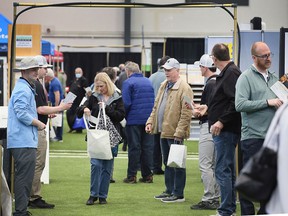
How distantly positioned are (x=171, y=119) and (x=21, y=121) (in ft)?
7.78

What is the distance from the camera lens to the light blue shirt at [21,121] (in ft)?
27.0

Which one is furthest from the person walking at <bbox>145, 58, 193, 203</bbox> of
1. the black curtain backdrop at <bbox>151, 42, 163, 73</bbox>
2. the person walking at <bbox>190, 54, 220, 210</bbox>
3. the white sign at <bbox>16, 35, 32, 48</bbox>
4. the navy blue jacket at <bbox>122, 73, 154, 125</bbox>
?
the black curtain backdrop at <bbox>151, 42, 163, 73</bbox>

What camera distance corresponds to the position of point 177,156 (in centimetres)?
966

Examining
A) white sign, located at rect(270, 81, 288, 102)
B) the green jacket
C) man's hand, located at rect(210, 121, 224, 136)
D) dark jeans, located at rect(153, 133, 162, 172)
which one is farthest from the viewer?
dark jeans, located at rect(153, 133, 162, 172)

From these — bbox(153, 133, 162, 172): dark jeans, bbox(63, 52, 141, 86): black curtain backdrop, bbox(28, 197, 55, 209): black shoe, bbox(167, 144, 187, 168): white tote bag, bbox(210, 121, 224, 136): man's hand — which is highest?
bbox(63, 52, 141, 86): black curtain backdrop

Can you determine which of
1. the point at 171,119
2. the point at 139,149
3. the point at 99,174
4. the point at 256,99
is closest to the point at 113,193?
the point at 139,149

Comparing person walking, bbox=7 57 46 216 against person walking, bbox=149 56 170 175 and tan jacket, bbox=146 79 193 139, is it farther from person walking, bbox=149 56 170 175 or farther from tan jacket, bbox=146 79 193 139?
person walking, bbox=149 56 170 175

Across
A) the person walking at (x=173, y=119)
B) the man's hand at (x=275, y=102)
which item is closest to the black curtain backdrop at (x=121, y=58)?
the person walking at (x=173, y=119)

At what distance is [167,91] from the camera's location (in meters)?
10.3

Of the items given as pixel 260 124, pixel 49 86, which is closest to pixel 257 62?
pixel 260 124

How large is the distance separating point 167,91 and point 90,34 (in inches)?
1065

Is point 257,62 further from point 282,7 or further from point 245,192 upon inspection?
point 282,7

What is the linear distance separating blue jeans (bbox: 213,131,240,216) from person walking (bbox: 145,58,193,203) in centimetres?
154

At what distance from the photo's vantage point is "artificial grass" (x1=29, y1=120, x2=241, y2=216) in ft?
31.7
